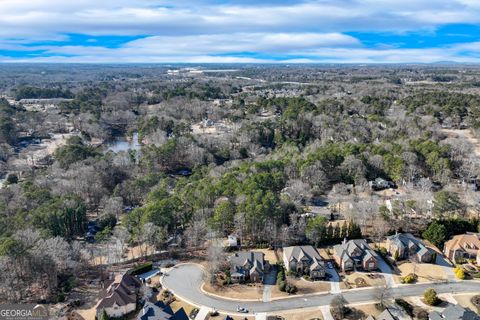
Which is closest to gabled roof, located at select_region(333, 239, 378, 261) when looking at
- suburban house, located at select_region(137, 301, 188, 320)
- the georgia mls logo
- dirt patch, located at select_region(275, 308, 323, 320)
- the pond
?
dirt patch, located at select_region(275, 308, 323, 320)

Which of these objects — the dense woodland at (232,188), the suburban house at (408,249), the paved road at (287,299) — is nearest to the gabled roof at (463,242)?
the dense woodland at (232,188)

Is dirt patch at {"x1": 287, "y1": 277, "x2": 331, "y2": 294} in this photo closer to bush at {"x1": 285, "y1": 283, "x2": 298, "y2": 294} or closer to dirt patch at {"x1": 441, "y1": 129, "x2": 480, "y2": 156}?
bush at {"x1": 285, "y1": 283, "x2": 298, "y2": 294}

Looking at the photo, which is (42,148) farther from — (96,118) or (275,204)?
(275,204)

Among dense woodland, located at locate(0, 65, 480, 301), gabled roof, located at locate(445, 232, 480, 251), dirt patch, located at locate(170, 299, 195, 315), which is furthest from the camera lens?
dense woodland, located at locate(0, 65, 480, 301)

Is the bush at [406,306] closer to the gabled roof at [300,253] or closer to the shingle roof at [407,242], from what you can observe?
the gabled roof at [300,253]

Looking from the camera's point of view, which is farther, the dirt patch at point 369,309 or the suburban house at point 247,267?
the suburban house at point 247,267

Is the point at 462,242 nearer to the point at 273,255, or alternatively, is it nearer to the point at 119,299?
the point at 273,255
